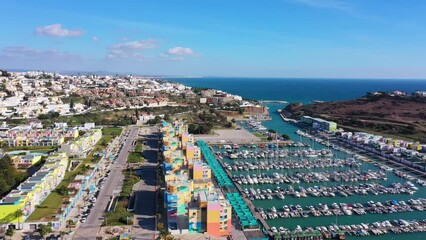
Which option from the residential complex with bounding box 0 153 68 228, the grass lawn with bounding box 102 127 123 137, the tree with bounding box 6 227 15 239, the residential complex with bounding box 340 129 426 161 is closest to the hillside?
the residential complex with bounding box 340 129 426 161

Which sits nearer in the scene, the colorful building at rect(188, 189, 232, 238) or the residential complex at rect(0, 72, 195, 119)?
the colorful building at rect(188, 189, 232, 238)

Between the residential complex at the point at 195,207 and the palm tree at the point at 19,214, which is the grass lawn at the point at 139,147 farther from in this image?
the palm tree at the point at 19,214

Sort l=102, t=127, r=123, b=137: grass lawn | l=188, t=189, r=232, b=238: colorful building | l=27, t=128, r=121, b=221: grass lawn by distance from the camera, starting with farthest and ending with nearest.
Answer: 1. l=102, t=127, r=123, b=137: grass lawn
2. l=27, t=128, r=121, b=221: grass lawn
3. l=188, t=189, r=232, b=238: colorful building

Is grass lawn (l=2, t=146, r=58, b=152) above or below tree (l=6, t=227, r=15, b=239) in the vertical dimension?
above

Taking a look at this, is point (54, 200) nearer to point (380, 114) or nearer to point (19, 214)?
point (19, 214)

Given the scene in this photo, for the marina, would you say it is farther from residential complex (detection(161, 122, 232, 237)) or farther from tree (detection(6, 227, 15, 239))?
tree (detection(6, 227, 15, 239))

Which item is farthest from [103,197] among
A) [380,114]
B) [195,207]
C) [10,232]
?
[380,114]

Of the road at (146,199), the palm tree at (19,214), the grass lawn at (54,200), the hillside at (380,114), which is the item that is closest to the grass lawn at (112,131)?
the road at (146,199)
